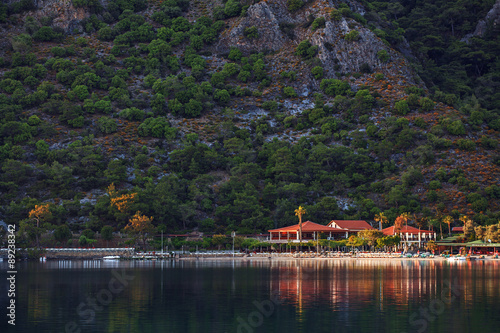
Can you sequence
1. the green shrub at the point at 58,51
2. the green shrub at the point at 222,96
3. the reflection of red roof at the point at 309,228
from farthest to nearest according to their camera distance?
the green shrub at the point at 58,51, the green shrub at the point at 222,96, the reflection of red roof at the point at 309,228

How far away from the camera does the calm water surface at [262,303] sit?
1555 inches

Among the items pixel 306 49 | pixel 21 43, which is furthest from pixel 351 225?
pixel 21 43

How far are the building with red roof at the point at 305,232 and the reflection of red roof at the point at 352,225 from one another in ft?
4.88

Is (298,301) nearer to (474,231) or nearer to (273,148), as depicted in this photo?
(474,231)

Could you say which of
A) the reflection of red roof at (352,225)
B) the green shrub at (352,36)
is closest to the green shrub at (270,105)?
the green shrub at (352,36)

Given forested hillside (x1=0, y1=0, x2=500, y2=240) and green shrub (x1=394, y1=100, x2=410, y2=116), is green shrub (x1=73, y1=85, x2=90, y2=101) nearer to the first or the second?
forested hillside (x1=0, y1=0, x2=500, y2=240)

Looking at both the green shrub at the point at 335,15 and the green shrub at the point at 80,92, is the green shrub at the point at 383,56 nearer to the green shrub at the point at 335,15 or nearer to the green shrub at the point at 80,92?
the green shrub at the point at 335,15

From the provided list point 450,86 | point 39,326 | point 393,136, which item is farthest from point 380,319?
point 450,86

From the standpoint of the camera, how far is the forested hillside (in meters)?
136

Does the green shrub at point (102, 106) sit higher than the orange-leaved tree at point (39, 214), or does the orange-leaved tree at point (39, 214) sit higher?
the green shrub at point (102, 106)

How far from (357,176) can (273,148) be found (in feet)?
81.3

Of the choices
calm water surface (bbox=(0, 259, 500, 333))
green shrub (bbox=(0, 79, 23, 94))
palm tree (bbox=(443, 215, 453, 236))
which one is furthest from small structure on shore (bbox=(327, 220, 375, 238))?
green shrub (bbox=(0, 79, 23, 94))

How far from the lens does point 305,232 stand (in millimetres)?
128375

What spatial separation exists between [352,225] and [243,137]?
51.9 m
